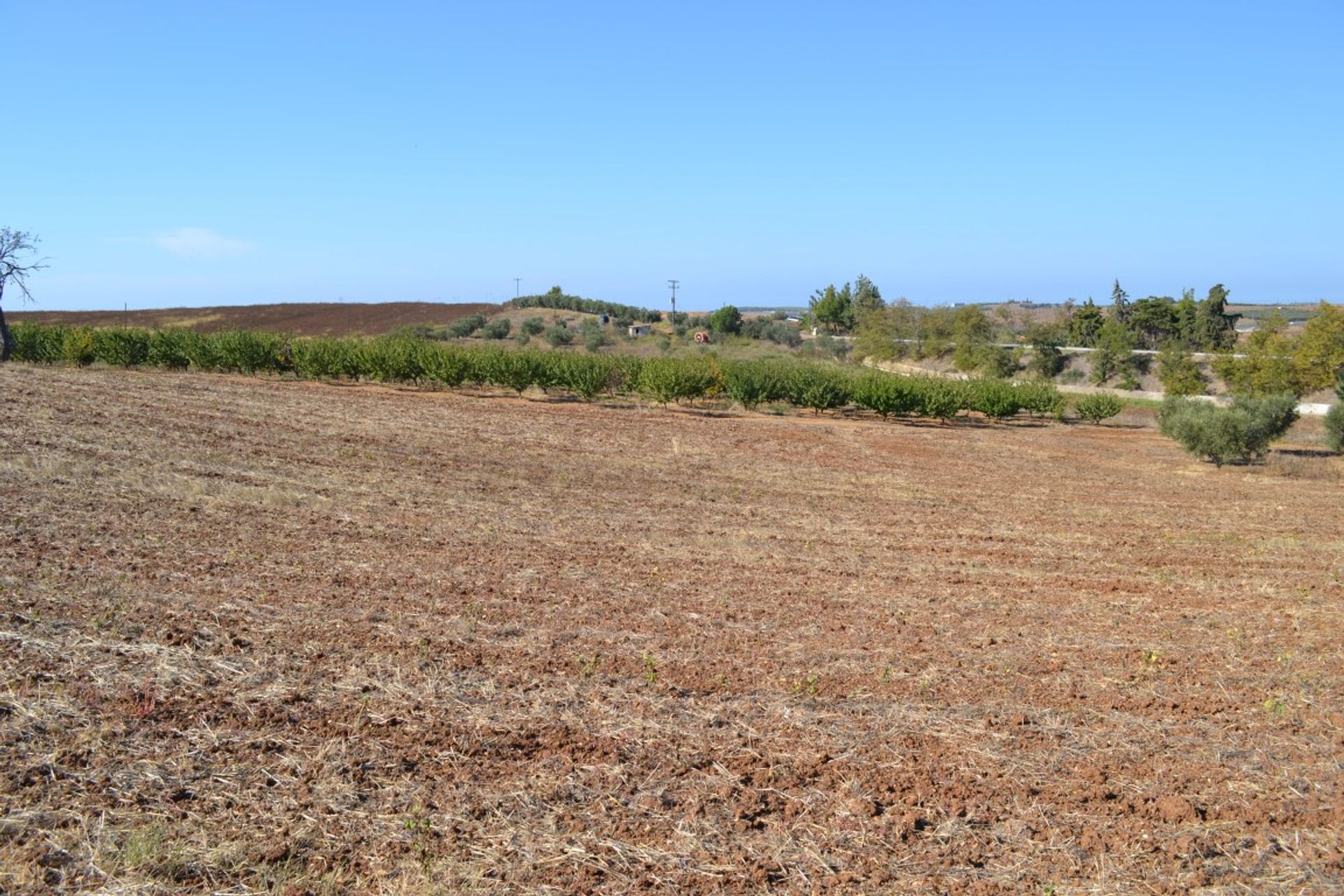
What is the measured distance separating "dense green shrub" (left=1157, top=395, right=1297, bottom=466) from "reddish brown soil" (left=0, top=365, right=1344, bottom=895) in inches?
525

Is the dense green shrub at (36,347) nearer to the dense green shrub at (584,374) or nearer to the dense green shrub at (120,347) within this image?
the dense green shrub at (120,347)

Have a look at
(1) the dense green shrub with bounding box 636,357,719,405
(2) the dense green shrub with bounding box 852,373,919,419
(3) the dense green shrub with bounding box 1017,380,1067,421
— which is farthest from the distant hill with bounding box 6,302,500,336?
(3) the dense green shrub with bounding box 1017,380,1067,421

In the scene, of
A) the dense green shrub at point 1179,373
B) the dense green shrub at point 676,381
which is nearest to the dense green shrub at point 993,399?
the dense green shrub at point 676,381

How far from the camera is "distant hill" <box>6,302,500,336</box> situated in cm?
6475

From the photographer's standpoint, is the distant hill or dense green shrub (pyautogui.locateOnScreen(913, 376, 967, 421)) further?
the distant hill

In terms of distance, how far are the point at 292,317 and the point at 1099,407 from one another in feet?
175

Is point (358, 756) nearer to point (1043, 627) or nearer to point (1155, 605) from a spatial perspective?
point (1043, 627)

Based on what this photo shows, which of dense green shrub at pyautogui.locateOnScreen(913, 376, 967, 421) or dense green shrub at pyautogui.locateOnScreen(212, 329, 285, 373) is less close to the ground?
dense green shrub at pyautogui.locateOnScreen(212, 329, 285, 373)

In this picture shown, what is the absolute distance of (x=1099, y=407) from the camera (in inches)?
1794

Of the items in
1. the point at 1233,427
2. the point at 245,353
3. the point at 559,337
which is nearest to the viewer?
the point at 1233,427

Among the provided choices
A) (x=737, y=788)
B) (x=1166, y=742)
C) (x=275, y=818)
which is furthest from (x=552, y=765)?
(x=1166, y=742)

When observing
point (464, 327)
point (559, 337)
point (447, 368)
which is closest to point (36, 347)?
point (447, 368)

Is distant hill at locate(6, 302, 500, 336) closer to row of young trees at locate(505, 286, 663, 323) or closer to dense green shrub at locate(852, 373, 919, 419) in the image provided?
row of young trees at locate(505, 286, 663, 323)

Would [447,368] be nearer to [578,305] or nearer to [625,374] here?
[625,374]
